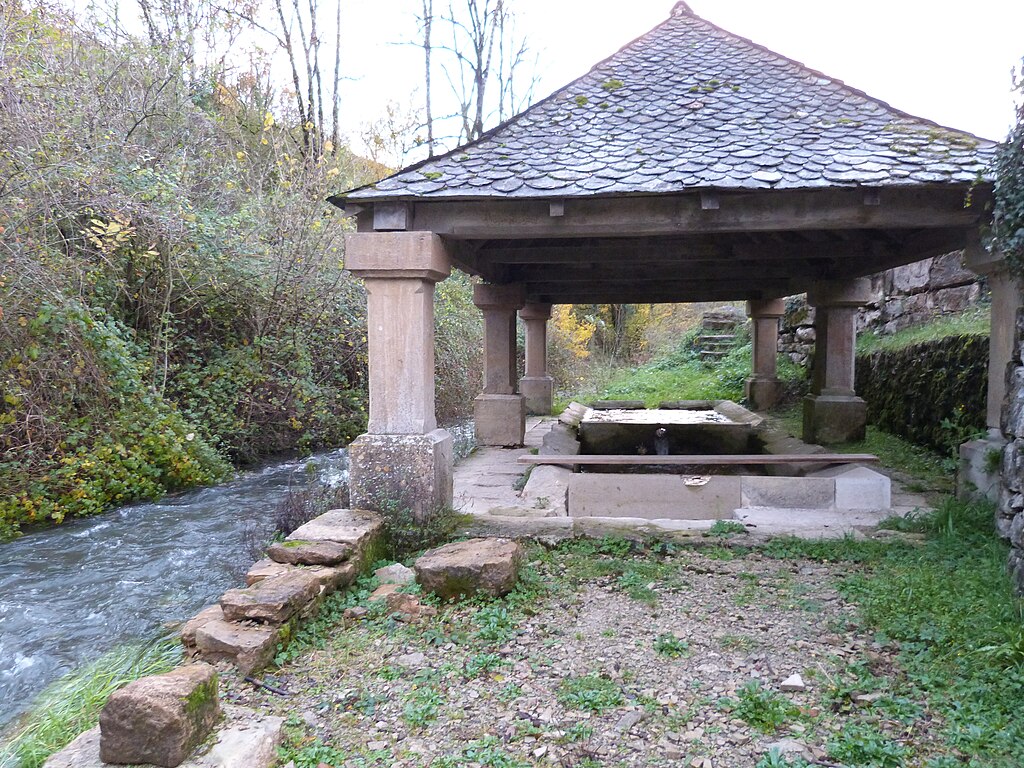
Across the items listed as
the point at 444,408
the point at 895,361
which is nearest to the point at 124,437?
the point at 444,408

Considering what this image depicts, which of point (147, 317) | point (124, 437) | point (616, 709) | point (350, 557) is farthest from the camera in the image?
point (147, 317)

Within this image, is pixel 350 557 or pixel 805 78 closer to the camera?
pixel 350 557

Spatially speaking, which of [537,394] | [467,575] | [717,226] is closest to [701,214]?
[717,226]

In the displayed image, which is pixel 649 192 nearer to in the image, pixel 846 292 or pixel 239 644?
pixel 239 644

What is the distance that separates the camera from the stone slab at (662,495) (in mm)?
5098

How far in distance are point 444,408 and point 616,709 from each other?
1027 cm

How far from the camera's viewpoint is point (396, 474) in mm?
4449

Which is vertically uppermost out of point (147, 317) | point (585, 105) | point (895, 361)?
point (585, 105)

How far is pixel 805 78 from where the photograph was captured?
568 centimetres

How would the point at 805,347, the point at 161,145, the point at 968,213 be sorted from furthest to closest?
1. the point at 805,347
2. the point at 161,145
3. the point at 968,213

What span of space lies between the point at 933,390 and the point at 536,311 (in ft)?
17.9

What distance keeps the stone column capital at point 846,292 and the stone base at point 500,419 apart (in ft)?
12.2

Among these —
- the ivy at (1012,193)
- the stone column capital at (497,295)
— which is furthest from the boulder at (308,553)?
the stone column capital at (497,295)

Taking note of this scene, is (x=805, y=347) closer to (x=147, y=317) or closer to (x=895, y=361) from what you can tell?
(x=895, y=361)
